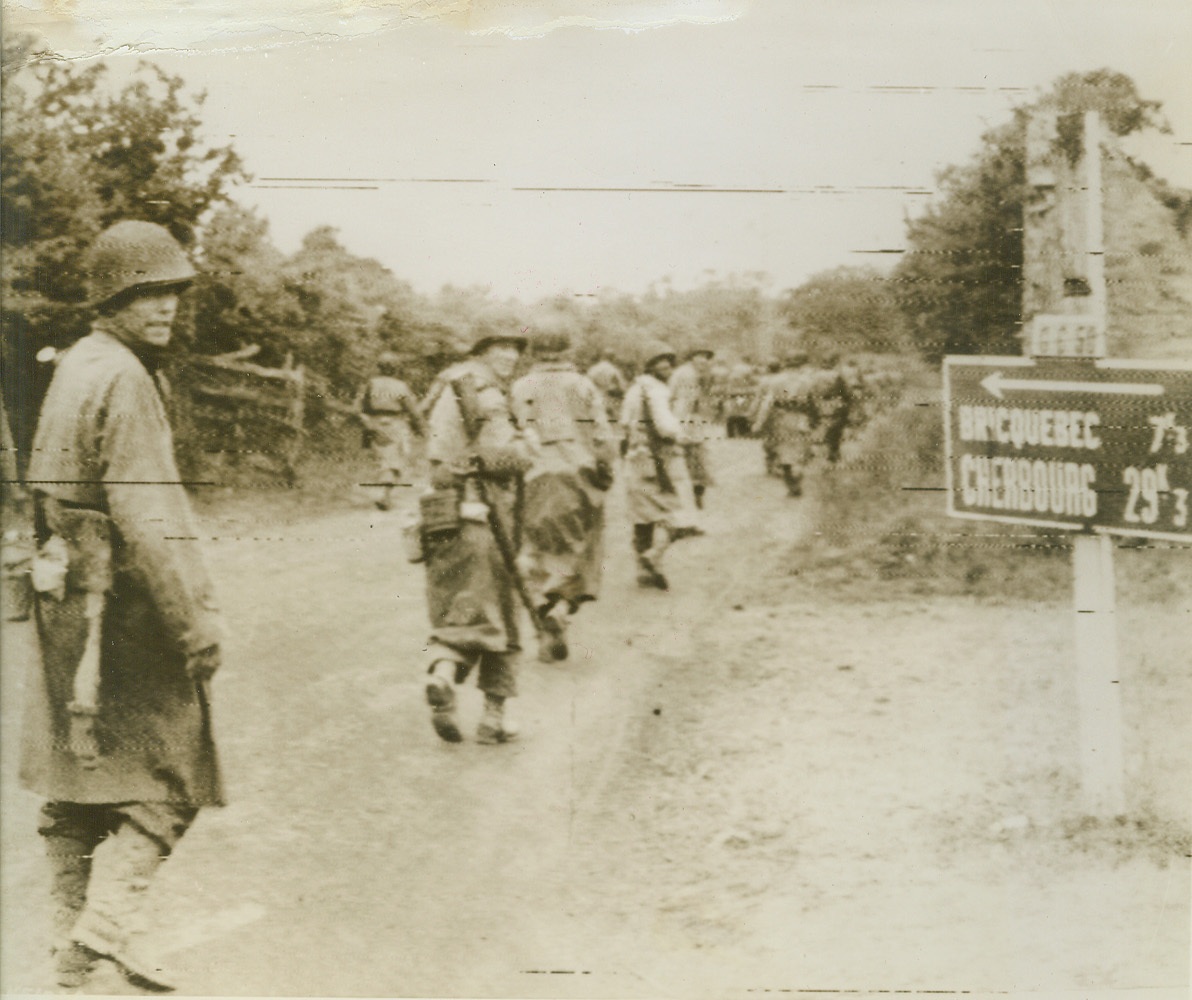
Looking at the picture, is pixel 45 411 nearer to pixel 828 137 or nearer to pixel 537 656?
pixel 537 656

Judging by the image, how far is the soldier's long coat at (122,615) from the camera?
3.71 meters

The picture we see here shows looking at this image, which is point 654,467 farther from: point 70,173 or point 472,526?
point 70,173

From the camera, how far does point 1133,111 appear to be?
3797 millimetres

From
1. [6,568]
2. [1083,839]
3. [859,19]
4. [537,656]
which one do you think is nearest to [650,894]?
[537,656]

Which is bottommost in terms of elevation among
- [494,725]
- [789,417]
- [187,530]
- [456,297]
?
[494,725]

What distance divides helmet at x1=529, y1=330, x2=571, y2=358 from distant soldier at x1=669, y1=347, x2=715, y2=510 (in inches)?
13.2

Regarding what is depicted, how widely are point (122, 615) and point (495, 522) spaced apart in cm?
112

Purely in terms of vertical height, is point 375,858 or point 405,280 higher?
point 405,280

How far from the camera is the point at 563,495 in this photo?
12.4 feet

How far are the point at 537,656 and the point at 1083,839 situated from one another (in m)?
1.73

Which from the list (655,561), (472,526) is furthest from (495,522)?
(655,561)

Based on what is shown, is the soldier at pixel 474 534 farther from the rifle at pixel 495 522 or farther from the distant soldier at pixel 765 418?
the distant soldier at pixel 765 418

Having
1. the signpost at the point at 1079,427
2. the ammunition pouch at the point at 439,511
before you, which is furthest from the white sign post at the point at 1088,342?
the ammunition pouch at the point at 439,511

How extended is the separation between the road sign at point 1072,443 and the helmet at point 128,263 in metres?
2.32
